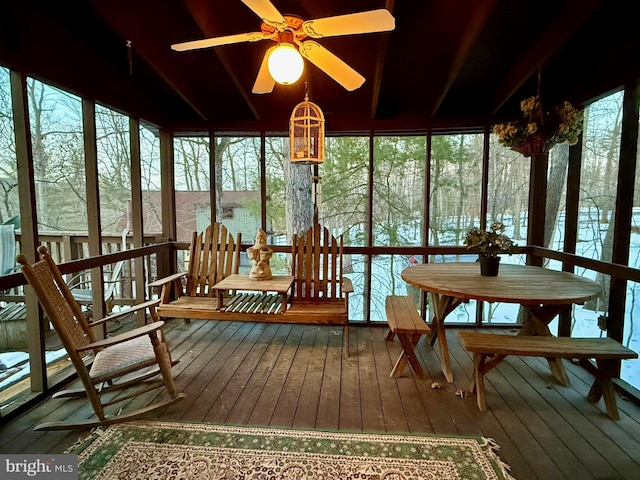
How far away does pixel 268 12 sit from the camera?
1.77 meters

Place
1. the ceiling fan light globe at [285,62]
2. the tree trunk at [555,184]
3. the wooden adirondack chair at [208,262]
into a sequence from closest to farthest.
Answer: the ceiling fan light globe at [285,62] < the wooden adirondack chair at [208,262] < the tree trunk at [555,184]

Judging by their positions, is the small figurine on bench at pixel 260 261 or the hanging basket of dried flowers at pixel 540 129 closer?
the hanging basket of dried flowers at pixel 540 129

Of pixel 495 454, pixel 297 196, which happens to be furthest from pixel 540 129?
pixel 297 196

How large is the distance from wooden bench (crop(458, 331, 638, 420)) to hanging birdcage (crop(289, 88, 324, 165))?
199 centimetres

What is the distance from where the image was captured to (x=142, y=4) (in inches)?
106

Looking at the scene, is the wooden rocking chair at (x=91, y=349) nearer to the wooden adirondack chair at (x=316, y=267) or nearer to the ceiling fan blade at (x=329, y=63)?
the wooden adirondack chair at (x=316, y=267)

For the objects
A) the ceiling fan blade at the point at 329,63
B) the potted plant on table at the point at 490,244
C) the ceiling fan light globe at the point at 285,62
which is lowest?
the potted plant on table at the point at 490,244

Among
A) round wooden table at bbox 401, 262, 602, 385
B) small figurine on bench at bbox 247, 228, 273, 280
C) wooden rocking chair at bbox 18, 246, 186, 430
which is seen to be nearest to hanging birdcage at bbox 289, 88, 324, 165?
small figurine on bench at bbox 247, 228, 273, 280

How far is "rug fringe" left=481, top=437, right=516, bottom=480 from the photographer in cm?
177

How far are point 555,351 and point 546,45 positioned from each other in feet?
7.84

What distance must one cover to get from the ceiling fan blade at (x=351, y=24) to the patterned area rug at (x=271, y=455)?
2.35m

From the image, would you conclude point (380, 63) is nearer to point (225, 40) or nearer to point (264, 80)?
point (264, 80)

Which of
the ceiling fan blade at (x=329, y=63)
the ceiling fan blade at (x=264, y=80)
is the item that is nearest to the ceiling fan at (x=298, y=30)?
the ceiling fan blade at (x=329, y=63)

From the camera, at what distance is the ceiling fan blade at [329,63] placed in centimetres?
210
